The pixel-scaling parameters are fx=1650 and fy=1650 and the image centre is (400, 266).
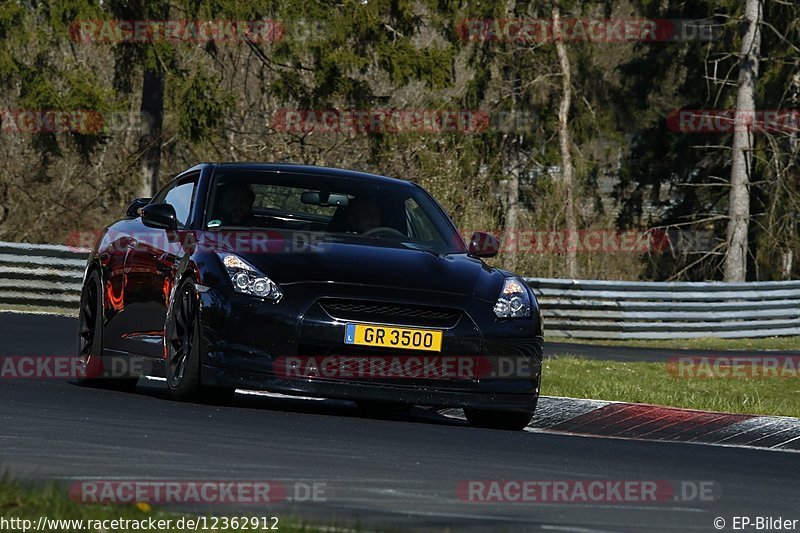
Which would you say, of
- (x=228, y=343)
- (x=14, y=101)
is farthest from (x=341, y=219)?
(x=14, y=101)

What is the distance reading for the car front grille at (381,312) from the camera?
30.7 feet

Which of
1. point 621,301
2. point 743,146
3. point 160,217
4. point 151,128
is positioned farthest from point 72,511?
point 743,146

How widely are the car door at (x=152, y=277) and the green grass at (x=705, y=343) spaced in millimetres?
16447

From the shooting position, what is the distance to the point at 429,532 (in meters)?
5.59

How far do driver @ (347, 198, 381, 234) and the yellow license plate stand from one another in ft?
4.76

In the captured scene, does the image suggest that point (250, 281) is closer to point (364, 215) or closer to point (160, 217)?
point (160, 217)

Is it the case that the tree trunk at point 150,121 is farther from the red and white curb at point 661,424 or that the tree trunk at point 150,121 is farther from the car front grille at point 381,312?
the car front grille at point 381,312

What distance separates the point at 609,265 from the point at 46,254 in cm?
2444

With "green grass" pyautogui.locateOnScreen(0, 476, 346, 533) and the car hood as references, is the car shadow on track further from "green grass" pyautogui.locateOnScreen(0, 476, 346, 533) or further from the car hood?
"green grass" pyautogui.locateOnScreen(0, 476, 346, 533)

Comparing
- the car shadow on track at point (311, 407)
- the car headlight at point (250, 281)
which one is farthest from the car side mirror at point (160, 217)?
the car shadow on track at point (311, 407)

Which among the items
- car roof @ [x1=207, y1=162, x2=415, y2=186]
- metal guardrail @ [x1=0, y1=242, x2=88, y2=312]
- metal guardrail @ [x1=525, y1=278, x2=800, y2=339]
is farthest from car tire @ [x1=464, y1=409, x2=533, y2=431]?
metal guardrail @ [x1=525, y1=278, x2=800, y2=339]

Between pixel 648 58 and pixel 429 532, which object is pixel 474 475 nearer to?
pixel 429 532

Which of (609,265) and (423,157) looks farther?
(609,265)

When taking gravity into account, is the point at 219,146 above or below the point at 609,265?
above
